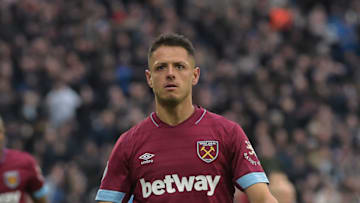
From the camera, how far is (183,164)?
5020 mm

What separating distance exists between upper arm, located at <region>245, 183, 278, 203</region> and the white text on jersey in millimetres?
243

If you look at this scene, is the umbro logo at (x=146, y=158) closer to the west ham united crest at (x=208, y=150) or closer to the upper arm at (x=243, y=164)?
the west ham united crest at (x=208, y=150)

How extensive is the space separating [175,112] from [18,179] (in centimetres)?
334

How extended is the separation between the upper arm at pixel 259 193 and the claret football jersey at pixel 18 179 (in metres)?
3.77

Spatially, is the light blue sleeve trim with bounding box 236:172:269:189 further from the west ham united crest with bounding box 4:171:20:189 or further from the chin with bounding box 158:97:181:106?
the west ham united crest with bounding box 4:171:20:189

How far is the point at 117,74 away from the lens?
15.9 m

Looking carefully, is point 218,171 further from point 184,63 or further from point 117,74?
point 117,74

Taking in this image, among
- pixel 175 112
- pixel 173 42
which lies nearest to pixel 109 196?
pixel 175 112

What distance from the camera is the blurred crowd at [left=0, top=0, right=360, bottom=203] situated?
528 inches

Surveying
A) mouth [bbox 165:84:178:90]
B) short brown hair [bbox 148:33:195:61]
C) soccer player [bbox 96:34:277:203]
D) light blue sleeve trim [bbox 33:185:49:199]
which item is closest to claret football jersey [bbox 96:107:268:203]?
soccer player [bbox 96:34:277:203]

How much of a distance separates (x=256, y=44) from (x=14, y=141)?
24.2ft

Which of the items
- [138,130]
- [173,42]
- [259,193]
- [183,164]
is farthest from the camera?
[138,130]

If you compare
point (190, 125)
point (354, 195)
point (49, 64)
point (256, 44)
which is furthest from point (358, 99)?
point (190, 125)

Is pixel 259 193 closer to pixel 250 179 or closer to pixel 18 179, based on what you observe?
pixel 250 179
